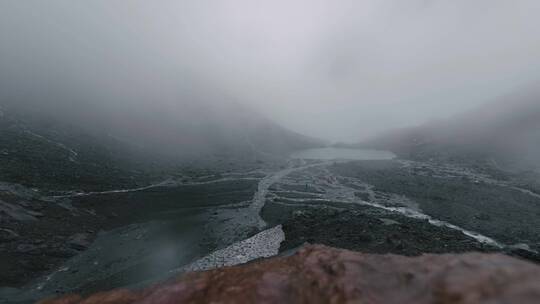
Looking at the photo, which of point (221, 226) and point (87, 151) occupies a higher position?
point (87, 151)

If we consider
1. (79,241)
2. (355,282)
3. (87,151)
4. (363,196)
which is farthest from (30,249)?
(363,196)

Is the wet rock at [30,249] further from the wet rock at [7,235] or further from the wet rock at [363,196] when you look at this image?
the wet rock at [363,196]

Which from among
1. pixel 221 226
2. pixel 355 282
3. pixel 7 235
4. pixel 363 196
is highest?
pixel 355 282

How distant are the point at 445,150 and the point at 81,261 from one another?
183357mm

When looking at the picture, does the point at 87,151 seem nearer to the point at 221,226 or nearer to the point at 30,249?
the point at 30,249

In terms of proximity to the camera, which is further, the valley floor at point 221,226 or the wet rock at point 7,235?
the wet rock at point 7,235

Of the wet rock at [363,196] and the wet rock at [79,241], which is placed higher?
the wet rock at [363,196]

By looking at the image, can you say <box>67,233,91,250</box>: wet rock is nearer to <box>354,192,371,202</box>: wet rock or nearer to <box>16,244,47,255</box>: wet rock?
<box>16,244,47,255</box>: wet rock

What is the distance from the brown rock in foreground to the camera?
61.7 ft

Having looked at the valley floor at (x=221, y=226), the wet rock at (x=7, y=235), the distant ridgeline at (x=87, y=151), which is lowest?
the valley floor at (x=221, y=226)

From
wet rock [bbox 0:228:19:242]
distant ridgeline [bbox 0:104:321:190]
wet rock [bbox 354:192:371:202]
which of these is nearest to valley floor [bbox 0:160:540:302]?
wet rock [bbox 0:228:19:242]

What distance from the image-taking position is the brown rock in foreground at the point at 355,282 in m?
18.8

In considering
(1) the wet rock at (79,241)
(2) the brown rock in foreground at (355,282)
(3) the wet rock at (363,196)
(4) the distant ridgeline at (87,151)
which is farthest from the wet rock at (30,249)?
(3) the wet rock at (363,196)

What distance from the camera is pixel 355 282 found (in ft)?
82.7
